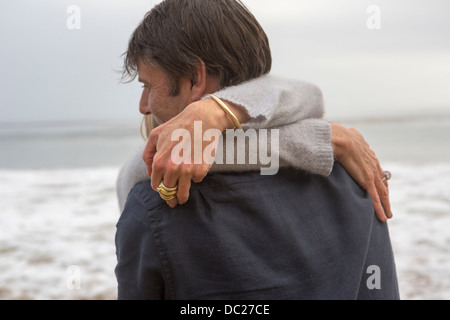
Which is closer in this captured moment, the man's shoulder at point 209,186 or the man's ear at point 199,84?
the man's shoulder at point 209,186

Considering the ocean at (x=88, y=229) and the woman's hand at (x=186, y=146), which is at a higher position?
the woman's hand at (x=186, y=146)

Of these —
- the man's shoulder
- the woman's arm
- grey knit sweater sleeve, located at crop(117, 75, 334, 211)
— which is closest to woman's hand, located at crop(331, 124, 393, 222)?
the woman's arm

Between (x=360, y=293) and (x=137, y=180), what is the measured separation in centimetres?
68

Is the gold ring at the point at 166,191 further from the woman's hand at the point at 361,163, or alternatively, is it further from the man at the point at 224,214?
the woman's hand at the point at 361,163

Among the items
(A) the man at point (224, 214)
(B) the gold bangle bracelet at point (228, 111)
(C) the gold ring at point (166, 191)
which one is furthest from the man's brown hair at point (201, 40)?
(C) the gold ring at point (166, 191)

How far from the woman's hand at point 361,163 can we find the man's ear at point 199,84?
366 millimetres

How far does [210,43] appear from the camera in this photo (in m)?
1.22

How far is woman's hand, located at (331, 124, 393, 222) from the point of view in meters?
1.31

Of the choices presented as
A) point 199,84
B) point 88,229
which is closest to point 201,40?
point 199,84

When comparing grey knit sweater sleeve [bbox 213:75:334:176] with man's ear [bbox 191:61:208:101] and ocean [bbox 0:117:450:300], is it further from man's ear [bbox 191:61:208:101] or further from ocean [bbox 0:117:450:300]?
ocean [bbox 0:117:450:300]

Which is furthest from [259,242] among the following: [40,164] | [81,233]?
[40,164]

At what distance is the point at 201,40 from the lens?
1208 mm

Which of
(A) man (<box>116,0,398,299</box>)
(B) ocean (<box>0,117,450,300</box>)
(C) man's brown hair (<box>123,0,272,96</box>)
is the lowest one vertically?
(B) ocean (<box>0,117,450,300</box>)

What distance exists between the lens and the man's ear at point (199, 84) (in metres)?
1.22
